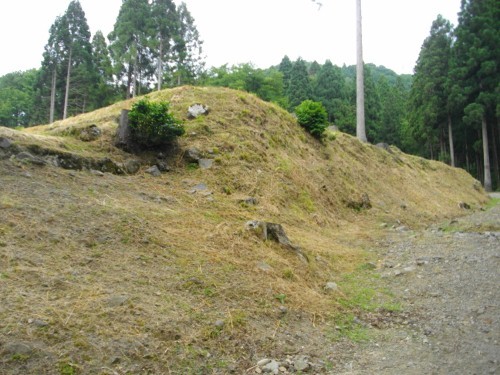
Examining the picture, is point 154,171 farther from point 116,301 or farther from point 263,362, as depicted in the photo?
point 263,362

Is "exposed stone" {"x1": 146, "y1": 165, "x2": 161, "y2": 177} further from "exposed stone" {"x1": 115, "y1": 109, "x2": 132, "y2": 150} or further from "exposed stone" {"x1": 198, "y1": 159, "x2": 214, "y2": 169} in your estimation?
"exposed stone" {"x1": 198, "y1": 159, "x2": 214, "y2": 169}

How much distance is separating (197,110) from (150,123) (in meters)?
2.34

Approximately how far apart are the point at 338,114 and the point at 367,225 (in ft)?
101

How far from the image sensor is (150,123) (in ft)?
22.7

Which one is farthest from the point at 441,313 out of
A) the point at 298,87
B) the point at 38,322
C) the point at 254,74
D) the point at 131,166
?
the point at 298,87

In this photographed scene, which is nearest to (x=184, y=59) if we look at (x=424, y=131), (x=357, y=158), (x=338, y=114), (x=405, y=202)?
(x=338, y=114)

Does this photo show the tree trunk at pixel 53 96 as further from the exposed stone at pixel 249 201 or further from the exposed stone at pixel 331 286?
the exposed stone at pixel 331 286

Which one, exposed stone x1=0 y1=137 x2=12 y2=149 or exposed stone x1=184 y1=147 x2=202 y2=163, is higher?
exposed stone x1=0 y1=137 x2=12 y2=149

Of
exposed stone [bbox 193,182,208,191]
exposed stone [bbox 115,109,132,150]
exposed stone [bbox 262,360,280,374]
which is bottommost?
exposed stone [bbox 262,360,280,374]

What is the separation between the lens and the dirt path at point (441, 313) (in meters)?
3.01

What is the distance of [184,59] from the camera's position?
32.1m

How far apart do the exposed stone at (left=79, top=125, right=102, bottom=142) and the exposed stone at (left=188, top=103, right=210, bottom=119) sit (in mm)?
2265

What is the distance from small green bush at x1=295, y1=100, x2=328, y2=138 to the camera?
444 inches

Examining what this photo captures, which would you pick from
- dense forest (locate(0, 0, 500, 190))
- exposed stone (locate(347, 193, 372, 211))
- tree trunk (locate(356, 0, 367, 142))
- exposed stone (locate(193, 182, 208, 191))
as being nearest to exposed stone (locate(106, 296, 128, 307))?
exposed stone (locate(193, 182, 208, 191))
